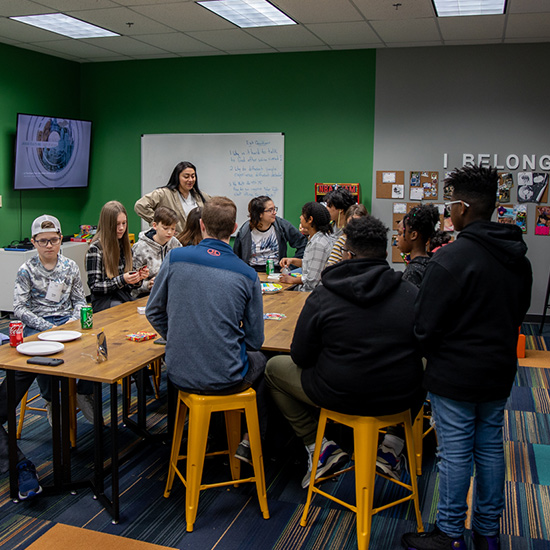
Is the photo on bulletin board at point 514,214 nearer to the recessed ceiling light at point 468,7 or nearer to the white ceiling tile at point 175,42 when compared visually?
the recessed ceiling light at point 468,7

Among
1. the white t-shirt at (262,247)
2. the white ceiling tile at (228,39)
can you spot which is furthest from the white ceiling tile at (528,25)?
the white t-shirt at (262,247)

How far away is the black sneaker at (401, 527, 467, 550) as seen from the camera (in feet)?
7.03

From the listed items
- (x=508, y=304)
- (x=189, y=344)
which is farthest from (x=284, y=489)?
(x=508, y=304)

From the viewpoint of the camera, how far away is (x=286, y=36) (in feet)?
18.3

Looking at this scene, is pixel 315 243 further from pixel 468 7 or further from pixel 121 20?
pixel 121 20

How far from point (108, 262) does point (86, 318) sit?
0.79 meters

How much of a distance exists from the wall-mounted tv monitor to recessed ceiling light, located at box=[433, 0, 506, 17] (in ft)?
13.4

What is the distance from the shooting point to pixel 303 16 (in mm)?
4871

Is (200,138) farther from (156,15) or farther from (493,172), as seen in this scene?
(493,172)

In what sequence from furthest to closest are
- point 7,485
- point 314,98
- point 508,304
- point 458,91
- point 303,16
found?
point 314,98 → point 458,91 → point 303,16 → point 7,485 → point 508,304

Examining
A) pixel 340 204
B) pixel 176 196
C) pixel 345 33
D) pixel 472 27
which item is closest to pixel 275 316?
pixel 340 204

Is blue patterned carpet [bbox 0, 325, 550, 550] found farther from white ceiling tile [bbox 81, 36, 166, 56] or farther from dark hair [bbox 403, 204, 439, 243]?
white ceiling tile [bbox 81, 36, 166, 56]

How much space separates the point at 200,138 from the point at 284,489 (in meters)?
4.81

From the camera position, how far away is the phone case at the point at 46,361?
236 centimetres
